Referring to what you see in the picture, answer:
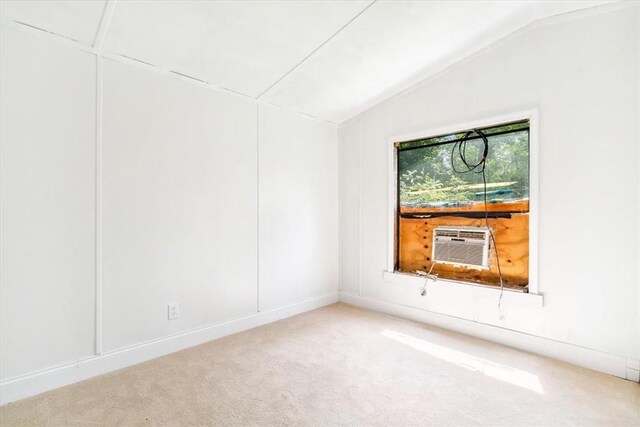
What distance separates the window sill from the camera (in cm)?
237

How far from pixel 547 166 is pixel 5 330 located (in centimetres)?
359

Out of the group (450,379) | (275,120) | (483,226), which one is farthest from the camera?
(275,120)

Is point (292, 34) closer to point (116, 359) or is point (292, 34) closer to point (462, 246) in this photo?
point (462, 246)

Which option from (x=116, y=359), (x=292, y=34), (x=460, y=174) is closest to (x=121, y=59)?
(x=292, y=34)

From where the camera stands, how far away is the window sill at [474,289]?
2367 millimetres

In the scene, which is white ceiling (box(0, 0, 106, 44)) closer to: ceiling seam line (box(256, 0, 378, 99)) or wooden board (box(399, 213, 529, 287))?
ceiling seam line (box(256, 0, 378, 99))

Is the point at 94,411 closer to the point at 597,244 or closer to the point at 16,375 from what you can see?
the point at 16,375

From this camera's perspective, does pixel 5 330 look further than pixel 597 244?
No

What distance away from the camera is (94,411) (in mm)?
1645

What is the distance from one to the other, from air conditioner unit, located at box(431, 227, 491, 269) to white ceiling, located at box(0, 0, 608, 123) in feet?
4.79

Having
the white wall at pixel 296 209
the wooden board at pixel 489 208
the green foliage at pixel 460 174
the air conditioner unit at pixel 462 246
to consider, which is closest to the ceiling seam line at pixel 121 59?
the white wall at pixel 296 209

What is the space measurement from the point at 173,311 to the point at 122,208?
837 mm

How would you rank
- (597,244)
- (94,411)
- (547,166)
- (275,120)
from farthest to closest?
1. (275,120)
2. (547,166)
3. (597,244)
4. (94,411)

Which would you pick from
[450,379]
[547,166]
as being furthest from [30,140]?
[547,166]
